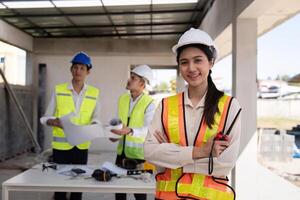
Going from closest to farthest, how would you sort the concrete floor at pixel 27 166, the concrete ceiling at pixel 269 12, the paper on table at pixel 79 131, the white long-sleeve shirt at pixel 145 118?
the paper on table at pixel 79 131, the white long-sleeve shirt at pixel 145 118, the concrete ceiling at pixel 269 12, the concrete floor at pixel 27 166

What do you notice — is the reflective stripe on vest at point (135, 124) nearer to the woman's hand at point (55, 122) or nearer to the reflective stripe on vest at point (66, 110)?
the reflective stripe on vest at point (66, 110)

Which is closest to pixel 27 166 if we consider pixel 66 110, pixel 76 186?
pixel 66 110

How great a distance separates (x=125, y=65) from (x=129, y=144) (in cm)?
648

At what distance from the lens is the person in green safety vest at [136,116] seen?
10.1ft

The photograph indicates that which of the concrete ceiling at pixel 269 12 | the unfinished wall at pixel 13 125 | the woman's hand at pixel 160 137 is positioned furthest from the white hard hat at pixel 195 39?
the unfinished wall at pixel 13 125

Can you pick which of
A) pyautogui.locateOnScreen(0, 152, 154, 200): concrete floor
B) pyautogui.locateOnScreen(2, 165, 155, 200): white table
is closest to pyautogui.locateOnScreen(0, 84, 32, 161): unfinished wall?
pyautogui.locateOnScreen(0, 152, 154, 200): concrete floor

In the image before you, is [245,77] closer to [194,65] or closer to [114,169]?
[114,169]

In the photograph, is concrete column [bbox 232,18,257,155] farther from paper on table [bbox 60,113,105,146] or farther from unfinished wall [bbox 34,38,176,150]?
unfinished wall [bbox 34,38,176,150]

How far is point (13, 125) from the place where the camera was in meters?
8.16

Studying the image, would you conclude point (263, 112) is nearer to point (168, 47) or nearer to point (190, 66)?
point (168, 47)

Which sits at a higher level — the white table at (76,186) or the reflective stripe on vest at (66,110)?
the reflective stripe on vest at (66,110)

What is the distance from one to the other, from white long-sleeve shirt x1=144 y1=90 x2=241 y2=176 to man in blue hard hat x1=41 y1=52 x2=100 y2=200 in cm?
169

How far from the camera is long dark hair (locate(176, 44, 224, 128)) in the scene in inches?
54.8

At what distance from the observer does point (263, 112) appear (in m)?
15.3
